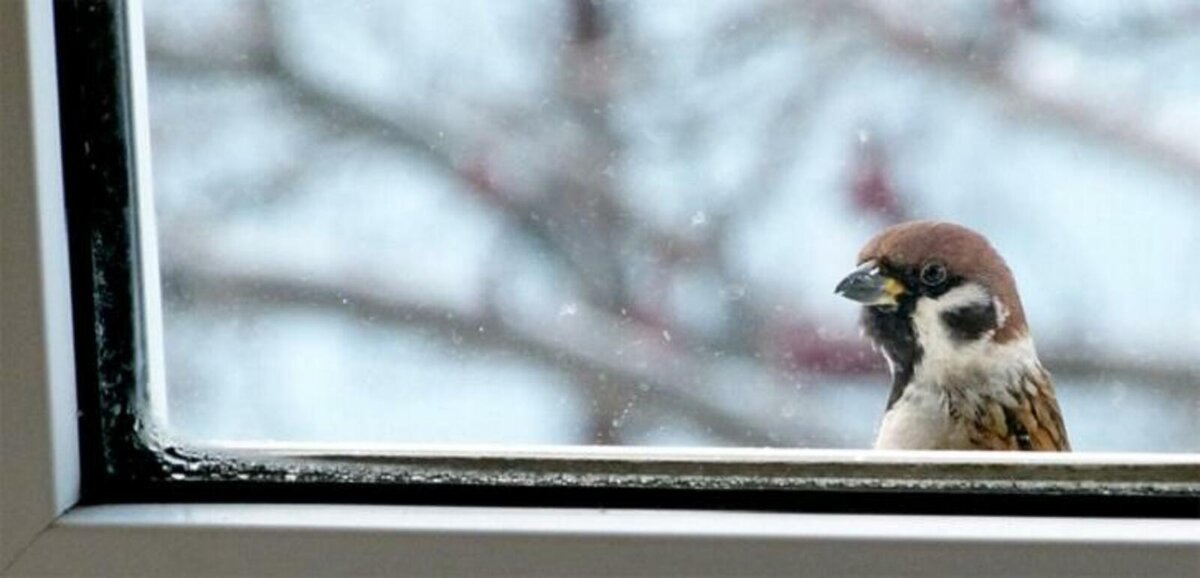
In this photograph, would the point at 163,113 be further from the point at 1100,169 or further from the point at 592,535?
the point at 1100,169

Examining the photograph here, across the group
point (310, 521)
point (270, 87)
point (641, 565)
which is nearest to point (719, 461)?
point (641, 565)

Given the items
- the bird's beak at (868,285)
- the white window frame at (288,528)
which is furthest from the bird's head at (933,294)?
the white window frame at (288,528)

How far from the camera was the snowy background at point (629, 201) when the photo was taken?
2.29 ft

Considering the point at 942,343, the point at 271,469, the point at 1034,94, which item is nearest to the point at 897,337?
the point at 942,343

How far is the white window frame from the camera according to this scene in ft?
1.97

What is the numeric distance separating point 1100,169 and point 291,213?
0.38 m

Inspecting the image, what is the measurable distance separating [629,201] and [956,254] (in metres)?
0.15

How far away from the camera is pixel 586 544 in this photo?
0.61 meters

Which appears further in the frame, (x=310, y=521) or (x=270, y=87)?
(x=270, y=87)

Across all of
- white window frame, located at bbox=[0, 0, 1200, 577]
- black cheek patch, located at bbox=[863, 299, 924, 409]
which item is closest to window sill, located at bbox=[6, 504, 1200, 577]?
white window frame, located at bbox=[0, 0, 1200, 577]

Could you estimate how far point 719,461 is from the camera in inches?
26.0

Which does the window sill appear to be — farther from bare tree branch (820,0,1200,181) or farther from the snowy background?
bare tree branch (820,0,1200,181)

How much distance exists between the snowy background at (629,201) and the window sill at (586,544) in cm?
7

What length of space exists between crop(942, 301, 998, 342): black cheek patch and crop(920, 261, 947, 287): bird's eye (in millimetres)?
20
